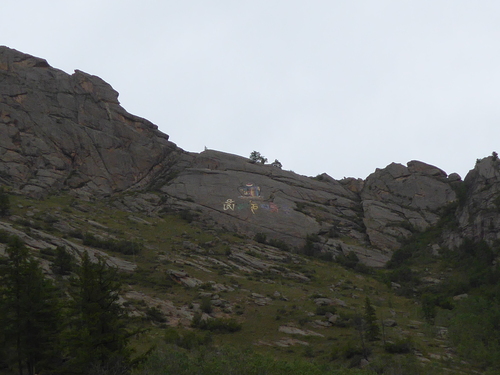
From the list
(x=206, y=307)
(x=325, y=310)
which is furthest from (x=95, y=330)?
(x=325, y=310)

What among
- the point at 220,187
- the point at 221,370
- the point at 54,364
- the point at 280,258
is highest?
the point at 220,187

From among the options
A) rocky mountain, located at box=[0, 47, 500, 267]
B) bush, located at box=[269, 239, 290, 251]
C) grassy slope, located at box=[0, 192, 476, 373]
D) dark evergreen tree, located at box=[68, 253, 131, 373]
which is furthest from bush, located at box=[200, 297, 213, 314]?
rocky mountain, located at box=[0, 47, 500, 267]

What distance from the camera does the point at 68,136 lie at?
8206 cm

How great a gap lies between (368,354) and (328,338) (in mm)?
5931

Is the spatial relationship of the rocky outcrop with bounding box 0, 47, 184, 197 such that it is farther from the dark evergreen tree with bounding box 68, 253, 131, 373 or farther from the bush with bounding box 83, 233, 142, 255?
the dark evergreen tree with bounding box 68, 253, 131, 373

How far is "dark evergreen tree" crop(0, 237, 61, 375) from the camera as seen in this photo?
82.3ft

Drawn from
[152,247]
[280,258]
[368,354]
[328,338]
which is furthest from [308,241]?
[368,354]

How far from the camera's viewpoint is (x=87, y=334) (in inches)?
899

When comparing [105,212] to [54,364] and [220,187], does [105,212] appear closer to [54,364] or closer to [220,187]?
[220,187]

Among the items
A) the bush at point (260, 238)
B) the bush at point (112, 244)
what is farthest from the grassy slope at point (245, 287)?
the bush at point (260, 238)

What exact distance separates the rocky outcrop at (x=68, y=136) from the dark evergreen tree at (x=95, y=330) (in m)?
48.0

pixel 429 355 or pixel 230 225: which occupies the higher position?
pixel 230 225

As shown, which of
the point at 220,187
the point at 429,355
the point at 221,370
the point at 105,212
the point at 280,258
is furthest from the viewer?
the point at 220,187

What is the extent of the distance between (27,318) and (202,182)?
58416 millimetres
